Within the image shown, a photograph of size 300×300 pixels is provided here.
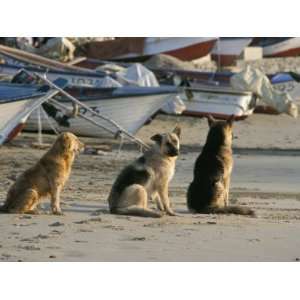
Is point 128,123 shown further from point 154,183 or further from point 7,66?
point 154,183

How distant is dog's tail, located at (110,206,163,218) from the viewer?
12102 mm

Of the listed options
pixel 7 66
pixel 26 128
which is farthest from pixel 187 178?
pixel 7 66

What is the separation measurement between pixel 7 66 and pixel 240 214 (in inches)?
617

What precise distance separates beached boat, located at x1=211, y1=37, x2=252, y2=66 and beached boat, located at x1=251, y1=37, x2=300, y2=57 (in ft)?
5.05

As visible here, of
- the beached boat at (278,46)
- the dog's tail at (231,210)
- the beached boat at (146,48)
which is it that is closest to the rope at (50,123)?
the dog's tail at (231,210)

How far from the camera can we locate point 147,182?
12.5 metres

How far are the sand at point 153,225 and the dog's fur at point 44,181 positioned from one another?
232mm

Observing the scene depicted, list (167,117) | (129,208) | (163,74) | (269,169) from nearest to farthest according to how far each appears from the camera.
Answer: (129,208) < (269,169) < (167,117) < (163,74)

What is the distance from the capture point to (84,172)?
17156 mm

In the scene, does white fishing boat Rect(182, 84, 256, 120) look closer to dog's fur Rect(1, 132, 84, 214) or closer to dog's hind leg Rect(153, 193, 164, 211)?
dog's hind leg Rect(153, 193, 164, 211)

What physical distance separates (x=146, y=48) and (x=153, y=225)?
26302 mm

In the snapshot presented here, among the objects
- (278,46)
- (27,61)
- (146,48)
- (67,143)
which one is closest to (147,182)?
(67,143)

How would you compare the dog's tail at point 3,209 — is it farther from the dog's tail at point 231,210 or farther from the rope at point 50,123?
the rope at point 50,123

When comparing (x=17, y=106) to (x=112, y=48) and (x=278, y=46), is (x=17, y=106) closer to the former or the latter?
(x=112, y=48)
